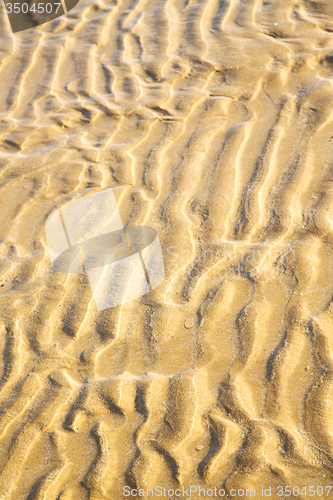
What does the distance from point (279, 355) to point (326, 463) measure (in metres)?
0.50

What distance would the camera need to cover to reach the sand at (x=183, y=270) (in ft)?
5.66

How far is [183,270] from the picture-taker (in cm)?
241

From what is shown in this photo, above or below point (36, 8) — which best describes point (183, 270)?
below

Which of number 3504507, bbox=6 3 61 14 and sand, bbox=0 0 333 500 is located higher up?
number 3504507, bbox=6 3 61 14

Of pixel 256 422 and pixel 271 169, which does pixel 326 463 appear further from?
pixel 271 169

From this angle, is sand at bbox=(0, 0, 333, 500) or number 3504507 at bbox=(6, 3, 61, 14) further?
number 3504507 at bbox=(6, 3, 61, 14)

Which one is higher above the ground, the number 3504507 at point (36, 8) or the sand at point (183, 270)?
the number 3504507 at point (36, 8)

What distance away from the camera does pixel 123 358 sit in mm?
2078

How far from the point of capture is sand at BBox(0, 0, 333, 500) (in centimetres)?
173

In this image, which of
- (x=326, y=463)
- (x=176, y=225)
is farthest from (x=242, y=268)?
(x=326, y=463)

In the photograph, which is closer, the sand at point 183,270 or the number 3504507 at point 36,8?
the sand at point 183,270

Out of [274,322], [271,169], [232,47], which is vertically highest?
[232,47]

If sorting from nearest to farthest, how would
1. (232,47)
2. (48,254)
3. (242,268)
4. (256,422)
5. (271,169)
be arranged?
(256,422) → (242,268) → (48,254) → (271,169) → (232,47)

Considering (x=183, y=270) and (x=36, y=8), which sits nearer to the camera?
(x=183, y=270)
